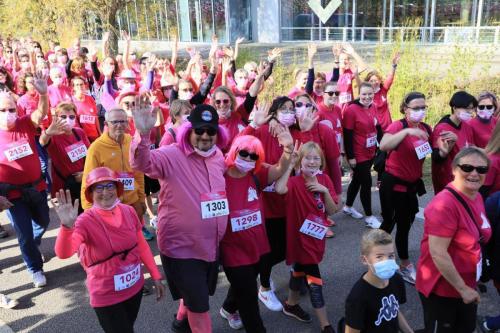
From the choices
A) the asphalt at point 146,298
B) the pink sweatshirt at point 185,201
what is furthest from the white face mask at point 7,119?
the pink sweatshirt at point 185,201

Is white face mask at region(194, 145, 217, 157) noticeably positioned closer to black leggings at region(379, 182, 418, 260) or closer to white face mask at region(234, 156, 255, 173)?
white face mask at region(234, 156, 255, 173)

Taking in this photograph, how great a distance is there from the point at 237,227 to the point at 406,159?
7.06ft

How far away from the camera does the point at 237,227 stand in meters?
3.57

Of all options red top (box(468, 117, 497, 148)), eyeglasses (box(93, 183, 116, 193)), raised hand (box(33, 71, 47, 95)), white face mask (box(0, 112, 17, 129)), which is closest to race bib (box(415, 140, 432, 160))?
red top (box(468, 117, 497, 148))

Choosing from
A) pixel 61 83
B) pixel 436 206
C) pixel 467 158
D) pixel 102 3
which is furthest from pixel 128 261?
pixel 102 3

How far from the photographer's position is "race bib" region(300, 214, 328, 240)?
155 inches

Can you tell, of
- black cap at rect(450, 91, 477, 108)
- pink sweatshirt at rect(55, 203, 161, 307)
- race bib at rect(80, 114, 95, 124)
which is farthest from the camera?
race bib at rect(80, 114, 95, 124)

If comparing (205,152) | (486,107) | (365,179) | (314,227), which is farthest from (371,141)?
(205,152)

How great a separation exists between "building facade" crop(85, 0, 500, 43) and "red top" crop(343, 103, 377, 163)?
16.4 metres

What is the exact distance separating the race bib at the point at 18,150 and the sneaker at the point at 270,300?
2.85 meters

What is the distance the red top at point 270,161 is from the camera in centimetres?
432

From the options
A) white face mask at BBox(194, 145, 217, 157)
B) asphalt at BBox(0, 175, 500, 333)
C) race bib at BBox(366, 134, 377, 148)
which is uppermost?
white face mask at BBox(194, 145, 217, 157)

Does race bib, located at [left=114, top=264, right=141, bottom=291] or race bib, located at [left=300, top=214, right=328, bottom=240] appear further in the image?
race bib, located at [left=300, top=214, right=328, bottom=240]

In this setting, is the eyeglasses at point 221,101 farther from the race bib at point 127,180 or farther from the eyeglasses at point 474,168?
the eyeglasses at point 474,168
